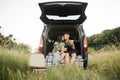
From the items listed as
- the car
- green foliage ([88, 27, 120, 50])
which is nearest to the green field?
the car

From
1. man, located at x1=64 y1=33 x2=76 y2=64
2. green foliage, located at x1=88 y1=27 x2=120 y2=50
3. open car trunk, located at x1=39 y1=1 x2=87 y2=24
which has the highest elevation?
open car trunk, located at x1=39 y1=1 x2=87 y2=24

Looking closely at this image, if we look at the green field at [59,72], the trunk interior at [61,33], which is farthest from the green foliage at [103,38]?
the green field at [59,72]

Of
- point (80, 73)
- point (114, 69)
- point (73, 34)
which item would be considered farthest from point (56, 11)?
point (80, 73)

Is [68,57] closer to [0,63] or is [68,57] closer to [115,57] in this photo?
[115,57]

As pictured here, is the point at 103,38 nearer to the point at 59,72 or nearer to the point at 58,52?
the point at 58,52

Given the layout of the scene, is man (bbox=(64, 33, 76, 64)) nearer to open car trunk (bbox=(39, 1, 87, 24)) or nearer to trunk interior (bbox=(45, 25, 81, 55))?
trunk interior (bbox=(45, 25, 81, 55))

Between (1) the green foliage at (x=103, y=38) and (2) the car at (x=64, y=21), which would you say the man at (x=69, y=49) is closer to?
(2) the car at (x=64, y=21)

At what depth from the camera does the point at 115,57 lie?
7.87 metres

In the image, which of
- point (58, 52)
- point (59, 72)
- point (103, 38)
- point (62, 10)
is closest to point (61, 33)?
point (62, 10)

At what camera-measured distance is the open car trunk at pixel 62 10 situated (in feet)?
27.0

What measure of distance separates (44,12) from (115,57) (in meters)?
2.48

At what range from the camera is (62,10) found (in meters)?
8.96

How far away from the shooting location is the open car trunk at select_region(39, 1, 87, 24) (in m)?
8.23

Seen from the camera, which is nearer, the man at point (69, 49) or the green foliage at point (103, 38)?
the man at point (69, 49)
